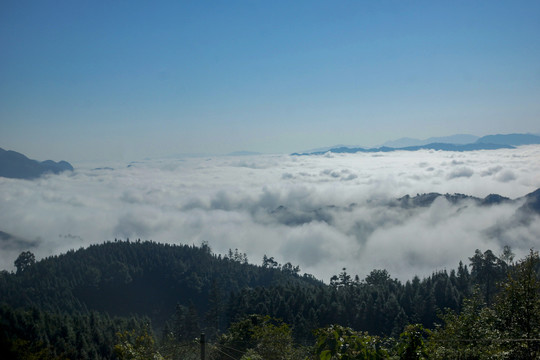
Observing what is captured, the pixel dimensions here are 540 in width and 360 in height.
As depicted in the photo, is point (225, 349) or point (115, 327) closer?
point (225, 349)

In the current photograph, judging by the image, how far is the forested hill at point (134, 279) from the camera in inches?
5394

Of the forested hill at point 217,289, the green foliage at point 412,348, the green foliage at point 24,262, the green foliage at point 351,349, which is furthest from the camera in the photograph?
the green foliage at point 24,262

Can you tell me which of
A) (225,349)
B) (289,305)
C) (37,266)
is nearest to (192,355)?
(225,349)

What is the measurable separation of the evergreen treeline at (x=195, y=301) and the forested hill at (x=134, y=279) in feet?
1.49

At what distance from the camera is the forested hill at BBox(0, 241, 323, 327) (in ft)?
449

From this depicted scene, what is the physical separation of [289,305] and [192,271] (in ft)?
286

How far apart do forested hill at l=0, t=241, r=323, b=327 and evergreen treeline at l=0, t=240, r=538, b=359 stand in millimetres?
454

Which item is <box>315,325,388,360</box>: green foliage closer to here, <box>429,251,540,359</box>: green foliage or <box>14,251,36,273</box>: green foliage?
<box>429,251,540,359</box>: green foliage

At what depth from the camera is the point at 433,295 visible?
76000mm

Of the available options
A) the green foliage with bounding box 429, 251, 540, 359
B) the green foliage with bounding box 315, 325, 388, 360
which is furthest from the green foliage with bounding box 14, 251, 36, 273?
the green foliage with bounding box 429, 251, 540, 359

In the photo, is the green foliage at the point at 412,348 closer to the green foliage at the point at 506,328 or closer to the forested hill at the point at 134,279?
the green foliage at the point at 506,328

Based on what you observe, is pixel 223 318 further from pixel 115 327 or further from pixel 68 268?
pixel 68 268

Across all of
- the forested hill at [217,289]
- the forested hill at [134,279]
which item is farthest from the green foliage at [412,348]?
the forested hill at [134,279]

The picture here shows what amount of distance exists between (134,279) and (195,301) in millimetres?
30127
